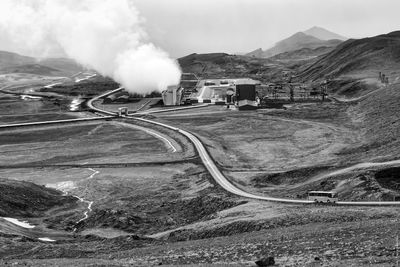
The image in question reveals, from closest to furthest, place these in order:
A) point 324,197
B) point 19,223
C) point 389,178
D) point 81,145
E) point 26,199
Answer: point 324,197 < point 19,223 < point 389,178 < point 26,199 < point 81,145

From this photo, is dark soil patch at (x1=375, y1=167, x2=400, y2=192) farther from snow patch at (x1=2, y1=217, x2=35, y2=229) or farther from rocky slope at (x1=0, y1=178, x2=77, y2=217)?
snow patch at (x1=2, y1=217, x2=35, y2=229)

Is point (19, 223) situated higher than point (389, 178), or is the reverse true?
point (389, 178)

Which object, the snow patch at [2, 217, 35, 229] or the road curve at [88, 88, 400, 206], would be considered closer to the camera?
the road curve at [88, 88, 400, 206]

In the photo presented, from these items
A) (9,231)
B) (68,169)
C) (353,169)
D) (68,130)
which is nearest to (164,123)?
(68,130)

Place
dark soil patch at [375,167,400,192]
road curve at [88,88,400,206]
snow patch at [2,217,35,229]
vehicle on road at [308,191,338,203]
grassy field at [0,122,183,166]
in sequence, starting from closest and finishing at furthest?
road curve at [88,88,400,206] → vehicle on road at [308,191,338,203] → snow patch at [2,217,35,229] → dark soil patch at [375,167,400,192] → grassy field at [0,122,183,166]

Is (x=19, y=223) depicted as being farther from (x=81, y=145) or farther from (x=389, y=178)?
(x=81, y=145)

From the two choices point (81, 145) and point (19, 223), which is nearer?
point (19, 223)

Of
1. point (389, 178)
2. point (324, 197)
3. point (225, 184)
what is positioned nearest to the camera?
point (324, 197)

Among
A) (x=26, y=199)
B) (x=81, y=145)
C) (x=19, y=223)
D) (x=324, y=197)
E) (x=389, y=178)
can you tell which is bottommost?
(x=19, y=223)

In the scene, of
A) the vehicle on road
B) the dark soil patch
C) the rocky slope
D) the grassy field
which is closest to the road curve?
the vehicle on road

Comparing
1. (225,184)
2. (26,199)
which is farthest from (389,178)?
(26,199)

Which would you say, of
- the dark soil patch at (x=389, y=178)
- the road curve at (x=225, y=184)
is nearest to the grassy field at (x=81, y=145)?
the road curve at (x=225, y=184)

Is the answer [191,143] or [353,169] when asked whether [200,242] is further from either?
[191,143]

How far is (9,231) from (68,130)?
108 meters
